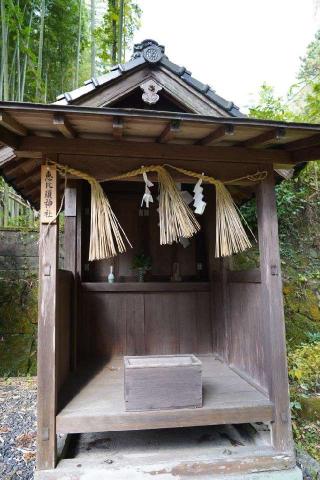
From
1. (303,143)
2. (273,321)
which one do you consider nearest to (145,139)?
(303,143)

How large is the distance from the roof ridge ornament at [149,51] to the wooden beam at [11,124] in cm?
136

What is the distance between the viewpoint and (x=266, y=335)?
8.33 feet

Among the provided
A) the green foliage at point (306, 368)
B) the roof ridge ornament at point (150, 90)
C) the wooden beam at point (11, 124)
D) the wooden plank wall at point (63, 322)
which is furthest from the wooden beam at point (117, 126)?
the green foliage at point (306, 368)

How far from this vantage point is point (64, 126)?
213 cm

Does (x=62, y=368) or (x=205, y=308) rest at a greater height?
(x=205, y=308)

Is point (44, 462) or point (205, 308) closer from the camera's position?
point (44, 462)

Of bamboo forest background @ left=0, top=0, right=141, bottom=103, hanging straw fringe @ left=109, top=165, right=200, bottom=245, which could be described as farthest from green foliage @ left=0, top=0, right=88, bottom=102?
hanging straw fringe @ left=109, top=165, right=200, bottom=245

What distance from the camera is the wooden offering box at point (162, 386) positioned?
234 centimetres

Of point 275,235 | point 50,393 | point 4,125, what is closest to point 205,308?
point 275,235

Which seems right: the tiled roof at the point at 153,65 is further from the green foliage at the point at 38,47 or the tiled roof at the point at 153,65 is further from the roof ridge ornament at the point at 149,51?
the green foliage at the point at 38,47

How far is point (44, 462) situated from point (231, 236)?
2170 mm

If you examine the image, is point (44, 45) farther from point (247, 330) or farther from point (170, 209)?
point (247, 330)

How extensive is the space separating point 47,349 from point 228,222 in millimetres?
1734

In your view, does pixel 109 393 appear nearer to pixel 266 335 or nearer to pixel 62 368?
pixel 62 368
